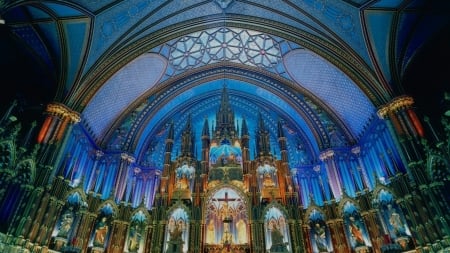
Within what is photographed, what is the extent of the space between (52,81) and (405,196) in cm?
1926

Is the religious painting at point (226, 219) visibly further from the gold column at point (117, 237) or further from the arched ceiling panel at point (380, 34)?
the arched ceiling panel at point (380, 34)

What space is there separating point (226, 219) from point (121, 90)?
1092 cm

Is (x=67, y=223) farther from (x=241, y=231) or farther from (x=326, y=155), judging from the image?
(x=326, y=155)

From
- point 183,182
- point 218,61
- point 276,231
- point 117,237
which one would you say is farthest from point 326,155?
point 117,237

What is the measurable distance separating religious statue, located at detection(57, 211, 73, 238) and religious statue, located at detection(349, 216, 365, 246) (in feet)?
46.3

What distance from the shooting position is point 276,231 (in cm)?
1563

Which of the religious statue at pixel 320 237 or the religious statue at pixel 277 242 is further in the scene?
the religious statue at pixel 320 237

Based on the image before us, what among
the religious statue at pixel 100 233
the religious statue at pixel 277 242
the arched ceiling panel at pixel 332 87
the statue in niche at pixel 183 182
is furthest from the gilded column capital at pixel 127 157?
the arched ceiling panel at pixel 332 87

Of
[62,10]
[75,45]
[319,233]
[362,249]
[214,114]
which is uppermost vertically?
[214,114]

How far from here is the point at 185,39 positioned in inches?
859

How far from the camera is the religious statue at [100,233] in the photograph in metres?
15.1

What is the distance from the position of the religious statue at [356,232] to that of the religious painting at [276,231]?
10.7ft

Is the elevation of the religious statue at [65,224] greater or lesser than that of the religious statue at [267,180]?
lesser

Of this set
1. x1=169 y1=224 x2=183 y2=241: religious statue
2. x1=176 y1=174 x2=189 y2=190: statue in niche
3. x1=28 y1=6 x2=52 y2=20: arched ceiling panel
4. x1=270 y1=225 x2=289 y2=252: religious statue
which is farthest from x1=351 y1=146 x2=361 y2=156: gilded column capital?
x1=28 y1=6 x2=52 y2=20: arched ceiling panel
